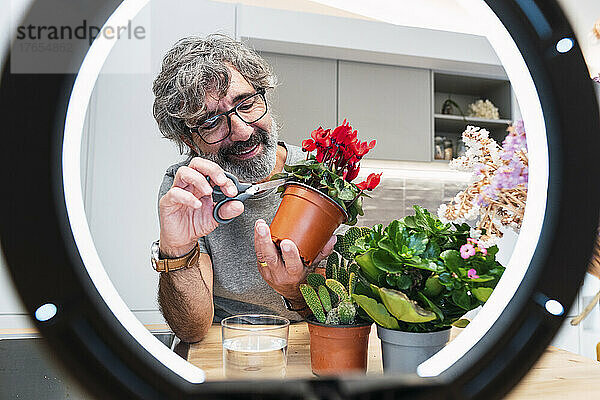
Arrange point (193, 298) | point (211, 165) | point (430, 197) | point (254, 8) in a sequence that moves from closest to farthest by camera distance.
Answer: point (211, 165) < point (193, 298) < point (254, 8) < point (430, 197)

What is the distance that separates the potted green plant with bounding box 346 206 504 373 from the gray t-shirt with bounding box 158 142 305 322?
591mm

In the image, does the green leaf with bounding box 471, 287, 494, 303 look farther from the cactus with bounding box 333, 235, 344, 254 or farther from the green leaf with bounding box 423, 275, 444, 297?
the cactus with bounding box 333, 235, 344, 254

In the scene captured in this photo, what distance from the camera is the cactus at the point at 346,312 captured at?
1.27 feet

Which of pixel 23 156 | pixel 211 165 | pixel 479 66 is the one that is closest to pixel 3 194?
pixel 23 156

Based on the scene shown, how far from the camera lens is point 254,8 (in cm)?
191

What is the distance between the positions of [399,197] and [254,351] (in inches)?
88.2

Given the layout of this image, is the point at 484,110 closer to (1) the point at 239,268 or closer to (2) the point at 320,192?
(1) the point at 239,268

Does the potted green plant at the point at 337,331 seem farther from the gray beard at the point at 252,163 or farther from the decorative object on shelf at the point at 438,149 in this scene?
the decorative object on shelf at the point at 438,149

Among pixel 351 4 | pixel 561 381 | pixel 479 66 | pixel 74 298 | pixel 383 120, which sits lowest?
pixel 561 381

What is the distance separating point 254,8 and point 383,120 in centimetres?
79

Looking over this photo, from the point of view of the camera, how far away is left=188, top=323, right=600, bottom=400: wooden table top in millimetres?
352

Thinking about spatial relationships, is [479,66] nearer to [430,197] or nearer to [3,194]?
[430,197]

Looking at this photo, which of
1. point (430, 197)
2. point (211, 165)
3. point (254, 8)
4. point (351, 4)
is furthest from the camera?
point (430, 197)

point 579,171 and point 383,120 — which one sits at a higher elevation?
point 383,120
